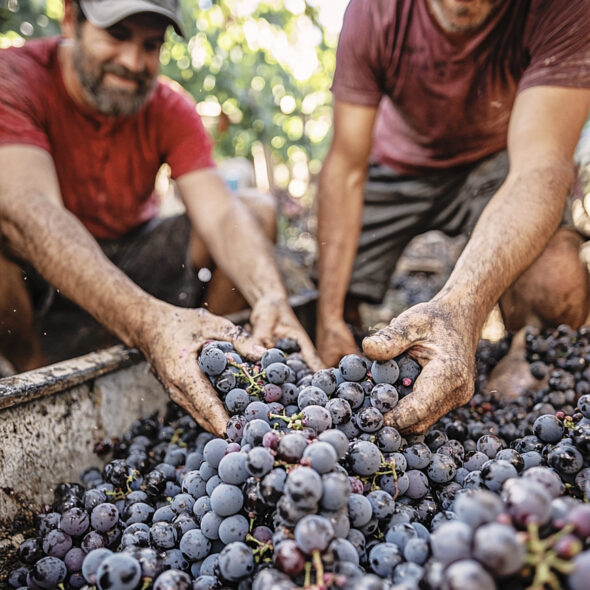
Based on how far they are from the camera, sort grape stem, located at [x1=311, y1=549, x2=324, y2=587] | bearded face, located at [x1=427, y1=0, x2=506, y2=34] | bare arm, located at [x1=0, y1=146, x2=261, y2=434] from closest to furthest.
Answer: grape stem, located at [x1=311, y1=549, x2=324, y2=587]
bare arm, located at [x1=0, y1=146, x2=261, y2=434]
bearded face, located at [x1=427, y1=0, x2=506, y2=34]

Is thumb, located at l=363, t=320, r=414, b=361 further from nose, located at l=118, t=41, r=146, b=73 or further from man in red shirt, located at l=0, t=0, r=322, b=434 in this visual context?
nose, located at l=118, t=41, r=146, b=73

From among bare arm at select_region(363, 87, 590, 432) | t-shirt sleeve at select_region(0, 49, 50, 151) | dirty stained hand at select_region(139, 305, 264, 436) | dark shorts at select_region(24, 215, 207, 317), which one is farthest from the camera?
dark shorts at select_region(24, 215, 207, 317)

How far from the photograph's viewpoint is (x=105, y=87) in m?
2.59

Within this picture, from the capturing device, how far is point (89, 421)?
169cm

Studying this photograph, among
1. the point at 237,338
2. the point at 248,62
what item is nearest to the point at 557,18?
the point at 237,338

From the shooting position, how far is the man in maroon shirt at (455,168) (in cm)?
144

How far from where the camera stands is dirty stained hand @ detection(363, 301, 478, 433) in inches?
47.6

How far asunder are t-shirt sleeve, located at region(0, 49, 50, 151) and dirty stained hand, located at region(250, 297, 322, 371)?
1352 mm

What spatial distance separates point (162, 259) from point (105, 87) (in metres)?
1.04

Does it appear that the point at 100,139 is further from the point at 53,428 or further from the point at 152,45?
the point at 53,428

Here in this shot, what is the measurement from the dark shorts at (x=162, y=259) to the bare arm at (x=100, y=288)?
822 mm

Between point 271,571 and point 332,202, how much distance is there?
2.12 metres

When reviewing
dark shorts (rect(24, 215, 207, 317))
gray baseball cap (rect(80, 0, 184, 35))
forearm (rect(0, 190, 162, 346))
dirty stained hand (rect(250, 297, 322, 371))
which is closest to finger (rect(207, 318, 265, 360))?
dirty stained hand (rect(250, 297, 322, 371))

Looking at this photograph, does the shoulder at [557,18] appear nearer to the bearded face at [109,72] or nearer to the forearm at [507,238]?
the forearm at [507,238]
